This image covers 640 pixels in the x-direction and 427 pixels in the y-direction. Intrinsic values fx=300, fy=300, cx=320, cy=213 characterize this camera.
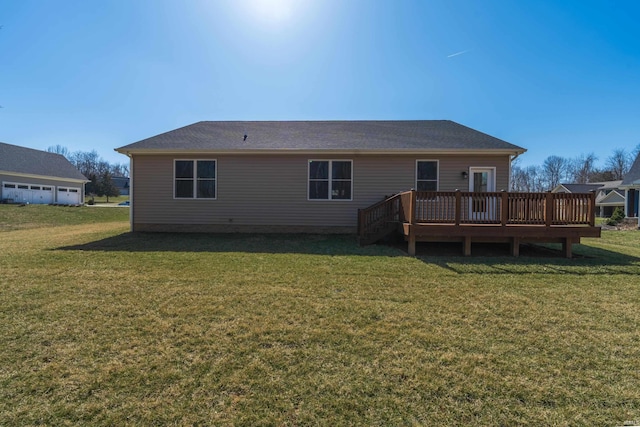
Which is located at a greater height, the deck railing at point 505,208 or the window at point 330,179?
the window at point 330,179

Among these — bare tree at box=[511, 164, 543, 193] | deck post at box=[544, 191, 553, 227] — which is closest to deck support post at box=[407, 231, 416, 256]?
deck post at box=[544, 191, 553, 227]

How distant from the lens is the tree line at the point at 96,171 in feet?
164

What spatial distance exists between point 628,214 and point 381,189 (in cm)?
2220

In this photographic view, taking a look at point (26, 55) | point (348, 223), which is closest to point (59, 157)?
point (26, 55)

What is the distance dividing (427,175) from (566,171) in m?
69.8

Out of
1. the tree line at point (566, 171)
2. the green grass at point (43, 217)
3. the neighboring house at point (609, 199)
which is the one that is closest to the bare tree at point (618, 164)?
the tree line at point (566, 171)

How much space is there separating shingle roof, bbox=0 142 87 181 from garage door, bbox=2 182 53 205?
1.23 metres

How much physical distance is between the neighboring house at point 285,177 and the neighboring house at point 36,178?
79.5ft

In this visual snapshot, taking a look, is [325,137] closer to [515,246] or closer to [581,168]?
[515,246]

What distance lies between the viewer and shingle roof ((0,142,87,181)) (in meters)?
26.0

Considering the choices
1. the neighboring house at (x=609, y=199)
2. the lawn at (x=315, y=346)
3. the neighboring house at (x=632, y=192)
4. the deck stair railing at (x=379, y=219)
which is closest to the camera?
the lawn at (x=315, y=346)

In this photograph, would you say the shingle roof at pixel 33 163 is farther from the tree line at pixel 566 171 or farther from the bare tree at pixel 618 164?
the bare tree at pixel 618 164

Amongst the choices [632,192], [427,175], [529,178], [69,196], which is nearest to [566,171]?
[529,178]

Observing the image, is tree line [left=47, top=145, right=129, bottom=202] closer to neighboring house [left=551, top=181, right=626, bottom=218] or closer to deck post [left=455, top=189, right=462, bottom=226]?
deck post [left=455, top=189, right=462, bottom=226]
